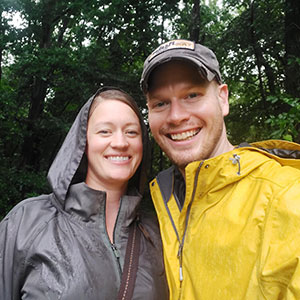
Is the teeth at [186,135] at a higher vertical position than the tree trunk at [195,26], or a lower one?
lower

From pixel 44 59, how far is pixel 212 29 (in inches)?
238

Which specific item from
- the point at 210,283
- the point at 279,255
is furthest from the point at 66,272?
the point at 279,255

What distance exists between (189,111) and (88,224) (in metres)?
1.02

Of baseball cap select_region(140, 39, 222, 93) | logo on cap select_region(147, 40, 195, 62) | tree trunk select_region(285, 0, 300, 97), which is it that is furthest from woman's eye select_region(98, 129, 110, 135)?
tree trunk select_region(285, 0, 300, 97)

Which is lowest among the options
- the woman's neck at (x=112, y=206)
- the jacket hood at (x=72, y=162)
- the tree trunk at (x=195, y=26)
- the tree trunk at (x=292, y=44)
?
the woman's neck at (x=112, y=206)

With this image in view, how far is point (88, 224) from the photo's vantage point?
1.92 meters

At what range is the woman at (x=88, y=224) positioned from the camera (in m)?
1.69

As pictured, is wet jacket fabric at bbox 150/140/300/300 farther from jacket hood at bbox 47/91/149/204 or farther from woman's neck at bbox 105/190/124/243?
jacket hood at bbox 47/91/149/204

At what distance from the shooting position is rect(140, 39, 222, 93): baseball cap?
1.88m

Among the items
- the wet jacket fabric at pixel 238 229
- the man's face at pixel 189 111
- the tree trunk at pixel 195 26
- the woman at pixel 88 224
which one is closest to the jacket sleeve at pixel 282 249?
the wet jacket fabric at pixel 238 229

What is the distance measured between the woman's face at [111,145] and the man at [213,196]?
21cm

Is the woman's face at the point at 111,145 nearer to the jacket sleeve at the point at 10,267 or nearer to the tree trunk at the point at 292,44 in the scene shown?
the jacket sleeve at the point at 10,267

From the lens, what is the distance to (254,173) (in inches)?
61.7

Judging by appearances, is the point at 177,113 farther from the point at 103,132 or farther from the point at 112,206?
the point at 112,206
